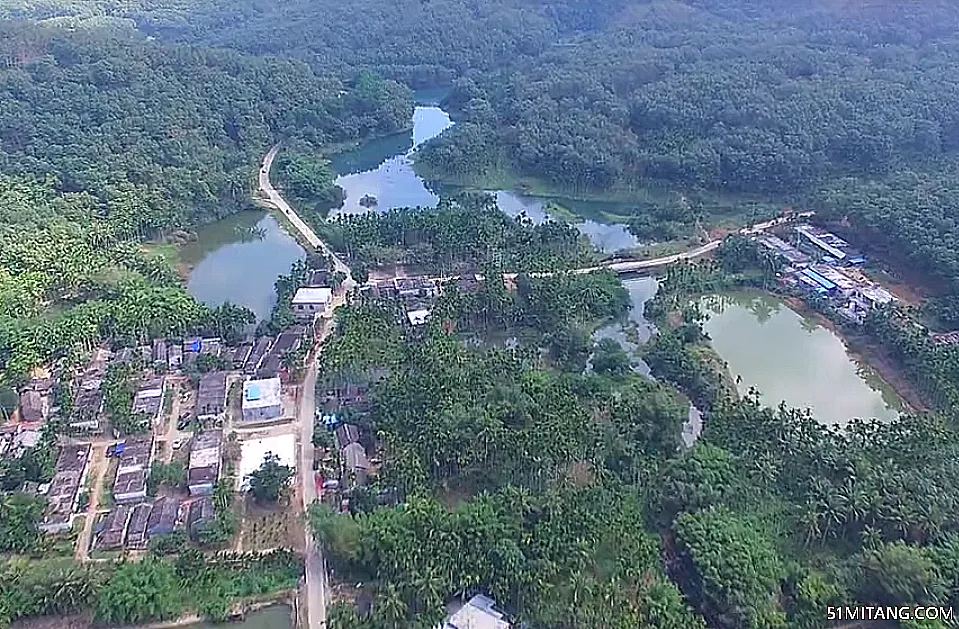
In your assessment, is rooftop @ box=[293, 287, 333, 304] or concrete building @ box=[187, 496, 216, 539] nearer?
concrete building @ box=[187, 496, 216, 539]

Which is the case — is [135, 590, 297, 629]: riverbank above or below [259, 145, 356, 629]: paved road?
above

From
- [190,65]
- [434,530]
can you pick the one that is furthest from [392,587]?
[190,65]

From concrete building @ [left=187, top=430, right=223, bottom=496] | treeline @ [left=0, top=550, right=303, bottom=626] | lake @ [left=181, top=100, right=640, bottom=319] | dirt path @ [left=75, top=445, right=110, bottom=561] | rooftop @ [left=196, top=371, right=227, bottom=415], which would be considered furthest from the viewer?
lake @ [left=181, top=100, right=640, bottom=319]

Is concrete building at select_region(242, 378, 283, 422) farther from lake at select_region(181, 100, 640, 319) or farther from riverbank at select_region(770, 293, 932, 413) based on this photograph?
riverbank at select_region(770, 293, 932, 413)

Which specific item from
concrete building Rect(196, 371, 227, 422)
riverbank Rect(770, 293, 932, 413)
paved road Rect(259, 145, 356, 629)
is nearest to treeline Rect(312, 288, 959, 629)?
paved road Rect(259, 145, 356, 629)

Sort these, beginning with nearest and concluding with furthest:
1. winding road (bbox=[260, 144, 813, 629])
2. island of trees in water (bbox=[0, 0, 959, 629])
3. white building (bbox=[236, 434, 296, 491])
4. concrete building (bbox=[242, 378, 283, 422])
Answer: island of trees in water (bbox=[0, 0, 959, 629]) < winding road (bbox=[260, 144, 813, 629]) < white building (bbox=[236, 434, 296, 491]) < concrete building (bbox=[242, 378, 283, 422])

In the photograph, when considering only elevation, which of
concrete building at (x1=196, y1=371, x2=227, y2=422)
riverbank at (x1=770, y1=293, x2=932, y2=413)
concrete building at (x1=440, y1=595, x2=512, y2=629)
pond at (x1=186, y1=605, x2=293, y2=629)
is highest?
concrete building at (x1=440, y1=595, x2=512, y2=629)

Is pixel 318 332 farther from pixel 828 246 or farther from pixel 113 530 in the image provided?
pixel 828 246
